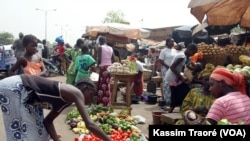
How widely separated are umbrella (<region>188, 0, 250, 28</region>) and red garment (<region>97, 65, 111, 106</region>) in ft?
9.84

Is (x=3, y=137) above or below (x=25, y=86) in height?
below

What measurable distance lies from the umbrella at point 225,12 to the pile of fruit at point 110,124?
2.25 meters

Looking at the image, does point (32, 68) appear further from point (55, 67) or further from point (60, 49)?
point (55, 67)

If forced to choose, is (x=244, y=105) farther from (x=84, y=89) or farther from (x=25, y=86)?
(x=25, y=86)

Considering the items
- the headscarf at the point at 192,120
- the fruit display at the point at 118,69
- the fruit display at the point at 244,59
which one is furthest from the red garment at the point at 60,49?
the headscarf at the point at 192,120

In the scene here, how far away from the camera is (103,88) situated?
8438 millimetres

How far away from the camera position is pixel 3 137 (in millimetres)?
6012

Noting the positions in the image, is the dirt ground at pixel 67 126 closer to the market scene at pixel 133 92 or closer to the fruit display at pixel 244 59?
the market scene at pixel 133 92

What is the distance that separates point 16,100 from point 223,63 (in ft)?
11.3

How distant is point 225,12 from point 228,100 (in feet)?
10.8

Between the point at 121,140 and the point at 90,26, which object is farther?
the point at 90,26

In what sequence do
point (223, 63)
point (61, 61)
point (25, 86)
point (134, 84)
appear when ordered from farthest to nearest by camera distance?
point (61, 61) < point (134, 84) < point (223, 63) < point (25, 86)

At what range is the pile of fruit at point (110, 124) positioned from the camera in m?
5.78

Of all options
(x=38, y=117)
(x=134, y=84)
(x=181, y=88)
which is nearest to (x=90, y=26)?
(x=134, y=84)
